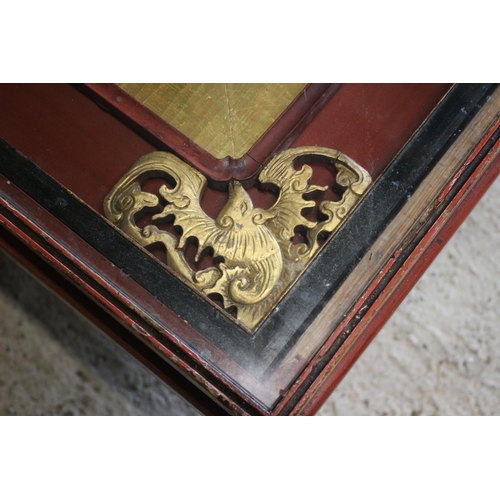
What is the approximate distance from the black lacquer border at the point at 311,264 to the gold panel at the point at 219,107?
0.17 m

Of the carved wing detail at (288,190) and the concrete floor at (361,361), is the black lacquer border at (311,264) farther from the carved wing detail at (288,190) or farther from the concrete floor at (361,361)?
the concrete floor at (361,361)

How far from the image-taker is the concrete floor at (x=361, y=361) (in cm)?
95

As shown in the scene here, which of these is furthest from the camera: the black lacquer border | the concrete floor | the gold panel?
the concrete floor

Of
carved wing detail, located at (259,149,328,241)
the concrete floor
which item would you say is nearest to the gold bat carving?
carved wing detail, located at (259,149,328,241)

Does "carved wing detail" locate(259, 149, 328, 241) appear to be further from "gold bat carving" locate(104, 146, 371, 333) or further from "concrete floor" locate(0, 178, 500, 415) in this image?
"concrete floor" locate(0, 178, 500, 415)

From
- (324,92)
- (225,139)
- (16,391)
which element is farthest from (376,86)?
(16,391)

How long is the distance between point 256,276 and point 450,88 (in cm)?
37

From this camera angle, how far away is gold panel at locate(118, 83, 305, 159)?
82 cm

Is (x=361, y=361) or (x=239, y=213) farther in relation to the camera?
(x=361, y=361)

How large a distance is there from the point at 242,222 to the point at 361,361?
36 centimetres

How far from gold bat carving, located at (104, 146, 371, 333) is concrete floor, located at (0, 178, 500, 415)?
278 mm

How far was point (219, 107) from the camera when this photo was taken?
83cm

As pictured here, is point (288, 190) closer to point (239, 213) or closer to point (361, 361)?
point (239, 213)

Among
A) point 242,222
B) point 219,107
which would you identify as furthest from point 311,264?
point 219,107
